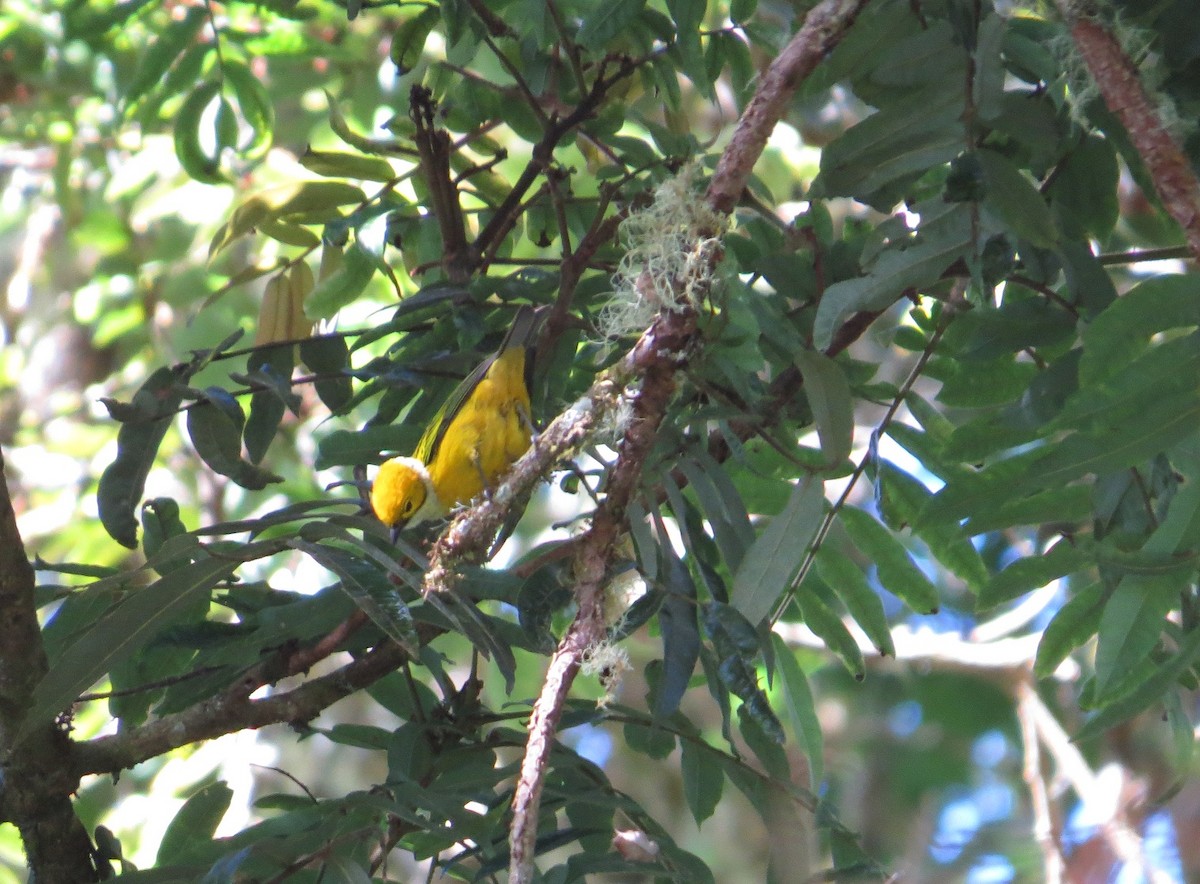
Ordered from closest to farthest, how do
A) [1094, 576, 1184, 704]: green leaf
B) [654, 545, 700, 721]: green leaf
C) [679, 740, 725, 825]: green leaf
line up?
[1094, 576, 1184, 704]: green leaf < [654, 545, 700, 721]: green leaf < [679, 740, 725, 825]: green leaf

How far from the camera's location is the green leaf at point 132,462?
2820mm

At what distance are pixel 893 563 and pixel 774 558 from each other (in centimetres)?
66

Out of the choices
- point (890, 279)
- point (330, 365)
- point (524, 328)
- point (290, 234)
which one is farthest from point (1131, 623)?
point (290, 234)

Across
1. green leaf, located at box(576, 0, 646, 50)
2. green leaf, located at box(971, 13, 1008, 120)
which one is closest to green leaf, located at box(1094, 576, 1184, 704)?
green leaf, located at box(971, 13, 1008, 120)

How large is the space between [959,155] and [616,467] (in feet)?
3.02

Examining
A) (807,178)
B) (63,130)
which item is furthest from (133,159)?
(807,178)

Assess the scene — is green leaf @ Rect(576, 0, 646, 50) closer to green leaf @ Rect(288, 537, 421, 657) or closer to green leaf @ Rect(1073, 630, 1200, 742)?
green leaf @ Rect(288, 537, 421, 657)

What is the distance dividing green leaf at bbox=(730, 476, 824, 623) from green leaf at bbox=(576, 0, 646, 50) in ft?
3.66

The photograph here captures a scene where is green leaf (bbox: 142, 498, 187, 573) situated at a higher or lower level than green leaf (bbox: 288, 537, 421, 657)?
higher

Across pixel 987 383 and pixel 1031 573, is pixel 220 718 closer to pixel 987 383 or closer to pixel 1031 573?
pixel 1031 573

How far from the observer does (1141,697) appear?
76.7 inches

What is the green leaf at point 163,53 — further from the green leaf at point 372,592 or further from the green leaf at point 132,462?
the green leaf at point 372,592

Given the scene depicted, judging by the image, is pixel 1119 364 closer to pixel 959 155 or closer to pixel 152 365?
pixel 959 155

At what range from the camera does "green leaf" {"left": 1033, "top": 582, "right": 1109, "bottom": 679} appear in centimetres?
253
